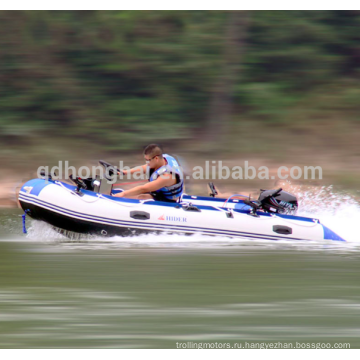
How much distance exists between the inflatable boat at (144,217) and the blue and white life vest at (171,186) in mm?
177

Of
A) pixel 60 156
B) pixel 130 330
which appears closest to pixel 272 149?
pixel 60 156

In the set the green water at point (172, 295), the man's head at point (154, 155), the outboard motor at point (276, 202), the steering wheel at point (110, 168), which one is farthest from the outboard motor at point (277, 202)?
the steering wheel at point (110, 168)

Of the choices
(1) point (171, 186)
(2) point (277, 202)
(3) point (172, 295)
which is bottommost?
(3) point (172, 295)

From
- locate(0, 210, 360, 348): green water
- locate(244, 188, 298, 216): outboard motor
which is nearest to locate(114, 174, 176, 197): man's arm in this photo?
locate(0, 210, 360, 348): green water

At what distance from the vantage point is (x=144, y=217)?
7238 millimetres

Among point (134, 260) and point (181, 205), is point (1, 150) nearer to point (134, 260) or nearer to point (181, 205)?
point (181, 205)

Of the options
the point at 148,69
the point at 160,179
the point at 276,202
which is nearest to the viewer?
the point at 160,179

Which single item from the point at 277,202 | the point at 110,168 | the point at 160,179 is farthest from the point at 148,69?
the point at 277,202

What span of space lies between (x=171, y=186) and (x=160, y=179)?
8.4 inches

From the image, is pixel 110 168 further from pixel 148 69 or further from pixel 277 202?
pixel 148 69

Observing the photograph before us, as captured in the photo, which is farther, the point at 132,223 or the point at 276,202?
the point at 276,202

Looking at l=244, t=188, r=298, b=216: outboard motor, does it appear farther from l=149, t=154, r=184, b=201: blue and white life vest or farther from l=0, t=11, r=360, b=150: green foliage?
l=0, t=11, r=360, b=150: green foliage

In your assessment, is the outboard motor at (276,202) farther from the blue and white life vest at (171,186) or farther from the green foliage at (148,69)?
the green foliage at (148,69)

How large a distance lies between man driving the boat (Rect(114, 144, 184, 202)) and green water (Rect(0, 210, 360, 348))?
0.84 meters
